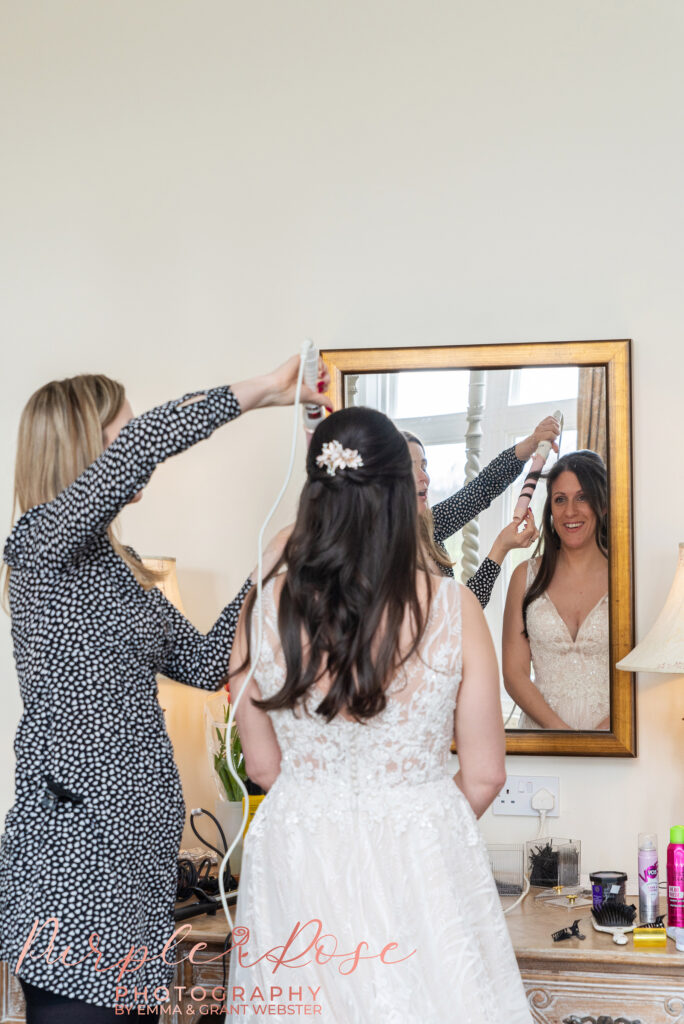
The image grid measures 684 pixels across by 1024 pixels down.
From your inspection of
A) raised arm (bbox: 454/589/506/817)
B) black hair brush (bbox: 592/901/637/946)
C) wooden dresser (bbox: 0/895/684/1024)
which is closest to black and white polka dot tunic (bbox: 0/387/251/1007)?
raised arm (bbox: 454/589/506/817)

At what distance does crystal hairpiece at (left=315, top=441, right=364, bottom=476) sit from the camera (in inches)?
56.7

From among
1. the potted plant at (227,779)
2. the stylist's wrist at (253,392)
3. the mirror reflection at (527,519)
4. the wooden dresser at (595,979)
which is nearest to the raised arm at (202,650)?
the stylist's wrist at (253,392)

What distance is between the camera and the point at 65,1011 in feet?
4.27

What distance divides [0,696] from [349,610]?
1453 mm

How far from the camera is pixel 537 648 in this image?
7.45 feet

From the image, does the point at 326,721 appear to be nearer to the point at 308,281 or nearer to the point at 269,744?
the point at 269,744

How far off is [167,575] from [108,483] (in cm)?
96

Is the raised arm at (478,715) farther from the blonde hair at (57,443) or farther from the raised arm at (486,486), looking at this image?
the raised arm at (486,486)

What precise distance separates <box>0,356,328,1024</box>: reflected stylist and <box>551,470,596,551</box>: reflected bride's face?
999mm

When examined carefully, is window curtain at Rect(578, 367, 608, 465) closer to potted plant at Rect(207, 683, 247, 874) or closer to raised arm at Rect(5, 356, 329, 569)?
potted plant at Rect(207, 683, 247, 874)

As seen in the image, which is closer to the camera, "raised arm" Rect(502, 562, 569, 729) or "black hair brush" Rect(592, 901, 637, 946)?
"black hair brush" Rect(592, 901, 637, 946)

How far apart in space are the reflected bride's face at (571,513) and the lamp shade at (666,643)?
0.23m

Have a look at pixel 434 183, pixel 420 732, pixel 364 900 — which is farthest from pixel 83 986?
pixel 434 183

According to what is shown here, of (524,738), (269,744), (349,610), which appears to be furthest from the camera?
(524,738)
